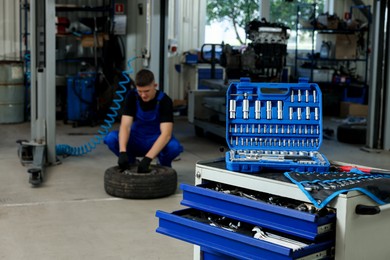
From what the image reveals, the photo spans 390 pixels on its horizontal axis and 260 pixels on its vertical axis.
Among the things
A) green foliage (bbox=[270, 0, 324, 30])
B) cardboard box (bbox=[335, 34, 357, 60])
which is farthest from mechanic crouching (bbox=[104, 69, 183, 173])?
green foliage (bbox=[270, 0, 324, 30])

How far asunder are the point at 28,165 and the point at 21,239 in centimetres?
211

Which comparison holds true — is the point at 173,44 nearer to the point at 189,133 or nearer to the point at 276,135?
the point at 189,133

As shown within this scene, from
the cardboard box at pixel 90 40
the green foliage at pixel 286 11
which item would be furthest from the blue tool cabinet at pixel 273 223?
the green foliage at pixel 286 11

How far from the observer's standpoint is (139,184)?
4.21 metres

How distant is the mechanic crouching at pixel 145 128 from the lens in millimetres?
4328

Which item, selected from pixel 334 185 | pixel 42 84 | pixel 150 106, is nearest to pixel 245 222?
pixel 334 185

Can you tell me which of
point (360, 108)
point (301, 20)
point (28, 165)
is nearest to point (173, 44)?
point (301, 20)

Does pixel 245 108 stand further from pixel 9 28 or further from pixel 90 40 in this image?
pixel 9 28

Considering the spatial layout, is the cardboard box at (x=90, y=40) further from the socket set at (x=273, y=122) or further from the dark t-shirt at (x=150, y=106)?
the socket set at (x=273, y=122)

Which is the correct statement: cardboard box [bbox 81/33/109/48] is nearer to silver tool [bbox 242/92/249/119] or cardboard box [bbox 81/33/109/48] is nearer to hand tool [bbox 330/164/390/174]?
silver tool [bbox 242/92/249/119]

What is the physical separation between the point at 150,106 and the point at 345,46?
6579mm

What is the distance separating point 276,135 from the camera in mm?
2430

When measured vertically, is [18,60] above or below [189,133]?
above

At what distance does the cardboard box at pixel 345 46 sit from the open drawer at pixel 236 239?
8554mm
